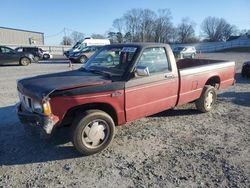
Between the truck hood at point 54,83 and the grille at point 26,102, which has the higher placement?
the truck hood at point 54,83

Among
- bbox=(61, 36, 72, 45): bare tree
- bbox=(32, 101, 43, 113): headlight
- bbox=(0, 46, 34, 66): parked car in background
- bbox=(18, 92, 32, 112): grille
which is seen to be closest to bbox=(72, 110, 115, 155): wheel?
bbox=(32, 101, 43, 113): headlight

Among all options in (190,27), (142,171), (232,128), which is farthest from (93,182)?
(190,27)

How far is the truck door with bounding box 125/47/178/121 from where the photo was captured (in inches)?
198

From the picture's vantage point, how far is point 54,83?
15.2ft

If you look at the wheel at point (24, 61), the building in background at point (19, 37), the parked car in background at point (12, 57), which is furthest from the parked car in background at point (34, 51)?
the building in background at point (19, 37)

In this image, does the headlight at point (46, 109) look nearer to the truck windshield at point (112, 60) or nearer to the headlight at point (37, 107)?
the headlight at point (37, 107)

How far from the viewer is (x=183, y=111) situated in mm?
6988

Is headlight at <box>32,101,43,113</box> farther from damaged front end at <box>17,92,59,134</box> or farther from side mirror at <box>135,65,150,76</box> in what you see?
side mirror at <box>135,65,150,76</box>

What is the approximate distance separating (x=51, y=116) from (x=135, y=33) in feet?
331

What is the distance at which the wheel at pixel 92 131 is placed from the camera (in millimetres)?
4402

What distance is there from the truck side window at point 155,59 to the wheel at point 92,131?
136cm

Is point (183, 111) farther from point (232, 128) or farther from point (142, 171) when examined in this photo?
point (142, 171)

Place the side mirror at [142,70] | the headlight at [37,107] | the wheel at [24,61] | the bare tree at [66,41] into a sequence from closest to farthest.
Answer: the headlight at [37,107] → the side mirror at [142,70] → the wheel at [24,61] → the bare tree at [66,41]

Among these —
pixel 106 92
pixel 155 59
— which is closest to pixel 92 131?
Result: pixel 106 92
